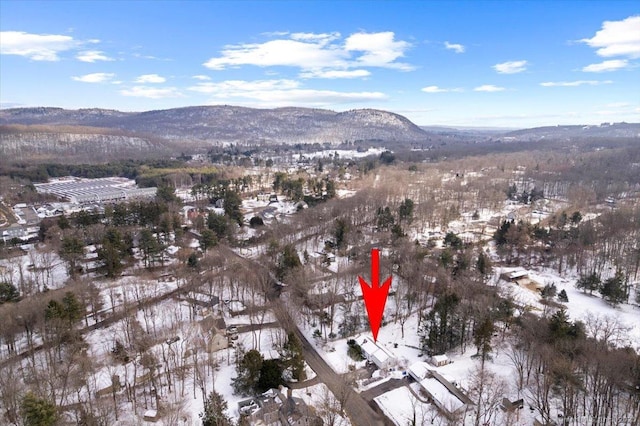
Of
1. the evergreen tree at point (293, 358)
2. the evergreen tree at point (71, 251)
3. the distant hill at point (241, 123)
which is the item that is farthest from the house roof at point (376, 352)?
the distant hill at point (241, 123)

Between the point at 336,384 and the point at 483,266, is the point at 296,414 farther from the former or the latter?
the point at 483,266

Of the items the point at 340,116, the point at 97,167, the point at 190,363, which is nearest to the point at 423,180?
the point at 190,363

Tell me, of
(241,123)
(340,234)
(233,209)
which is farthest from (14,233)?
(241,123)

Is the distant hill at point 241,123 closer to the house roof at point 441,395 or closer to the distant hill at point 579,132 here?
the distant hill at point 579,132

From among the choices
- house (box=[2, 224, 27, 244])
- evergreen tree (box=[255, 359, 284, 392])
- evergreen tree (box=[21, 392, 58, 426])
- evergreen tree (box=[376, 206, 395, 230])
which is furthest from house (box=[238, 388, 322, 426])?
house (box=[2, 224, 27, 244])

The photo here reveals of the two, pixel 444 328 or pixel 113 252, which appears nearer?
pixel 444 328
